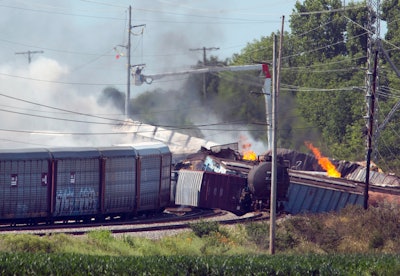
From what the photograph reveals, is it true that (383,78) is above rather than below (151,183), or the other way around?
above

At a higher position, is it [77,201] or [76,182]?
[76,182]

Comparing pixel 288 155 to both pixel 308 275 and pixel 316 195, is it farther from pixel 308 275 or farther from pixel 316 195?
pixel 308 275

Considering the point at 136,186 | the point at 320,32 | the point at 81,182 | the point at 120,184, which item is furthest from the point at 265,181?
the point at 320,32

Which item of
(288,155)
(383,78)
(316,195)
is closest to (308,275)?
(316,195)

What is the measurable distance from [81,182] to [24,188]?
9.17ft

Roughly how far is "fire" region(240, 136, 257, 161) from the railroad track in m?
12.6

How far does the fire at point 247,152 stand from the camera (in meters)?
54.2

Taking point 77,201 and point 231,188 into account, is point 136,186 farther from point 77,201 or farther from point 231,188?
point 231,188

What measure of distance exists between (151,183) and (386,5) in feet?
182

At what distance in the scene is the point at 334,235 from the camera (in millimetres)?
32469

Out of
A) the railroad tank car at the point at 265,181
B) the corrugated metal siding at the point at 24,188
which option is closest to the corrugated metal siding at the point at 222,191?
the railroad tank car at the point at 265,181

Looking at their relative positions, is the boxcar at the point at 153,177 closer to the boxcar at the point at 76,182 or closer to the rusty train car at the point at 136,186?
the rusty train car at the point at 136,186

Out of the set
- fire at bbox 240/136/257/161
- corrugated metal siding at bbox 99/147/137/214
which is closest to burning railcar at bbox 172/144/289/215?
corrugated metal siding at bbox 99/147/137/214

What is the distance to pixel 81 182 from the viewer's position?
115ft
